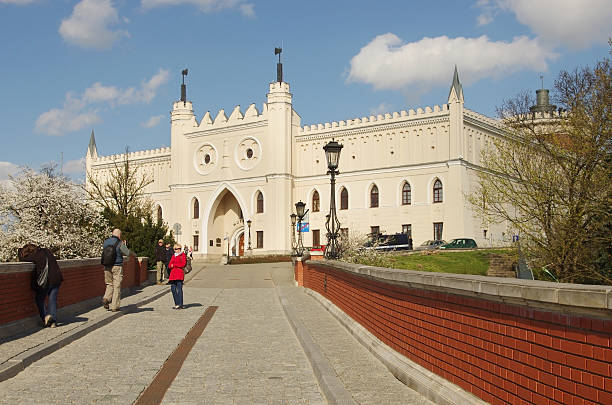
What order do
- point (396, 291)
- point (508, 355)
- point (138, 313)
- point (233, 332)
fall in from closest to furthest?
1. point (508, 355)
2. point (396, 291)
3. point (233, 332)
4. point (138, 313)

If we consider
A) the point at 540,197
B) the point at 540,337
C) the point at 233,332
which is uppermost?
the point at 540,197

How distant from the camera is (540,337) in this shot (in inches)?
201

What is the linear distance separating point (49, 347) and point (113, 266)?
17.5 ft

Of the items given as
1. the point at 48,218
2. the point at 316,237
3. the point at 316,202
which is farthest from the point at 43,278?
the point at 316,202

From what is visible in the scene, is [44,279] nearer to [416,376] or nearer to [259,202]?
[416,376]

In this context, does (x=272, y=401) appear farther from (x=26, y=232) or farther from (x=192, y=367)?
(x=26, y=232)

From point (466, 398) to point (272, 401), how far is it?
2239mm

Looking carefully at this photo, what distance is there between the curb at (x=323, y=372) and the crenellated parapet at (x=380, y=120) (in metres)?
42.6

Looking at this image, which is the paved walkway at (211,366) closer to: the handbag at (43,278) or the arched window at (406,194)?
the handbag at (43,278)

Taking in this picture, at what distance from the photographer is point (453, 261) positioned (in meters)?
37.2

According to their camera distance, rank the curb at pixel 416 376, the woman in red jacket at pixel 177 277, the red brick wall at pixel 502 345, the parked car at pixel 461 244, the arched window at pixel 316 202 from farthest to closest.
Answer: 1. the arched window at pixel 316 202
2. the parked car at pixel 461 244
3. the woman in red jacket at pixel 177 277
4. the curb at pixel 416 376
5. the red brick wall at pixel 502 345

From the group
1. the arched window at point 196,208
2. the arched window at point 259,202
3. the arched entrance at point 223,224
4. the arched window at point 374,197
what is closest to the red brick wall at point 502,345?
the arched window at point 374,197

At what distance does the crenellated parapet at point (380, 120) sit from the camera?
53.9m

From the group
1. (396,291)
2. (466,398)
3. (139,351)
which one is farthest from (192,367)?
(466,398)
